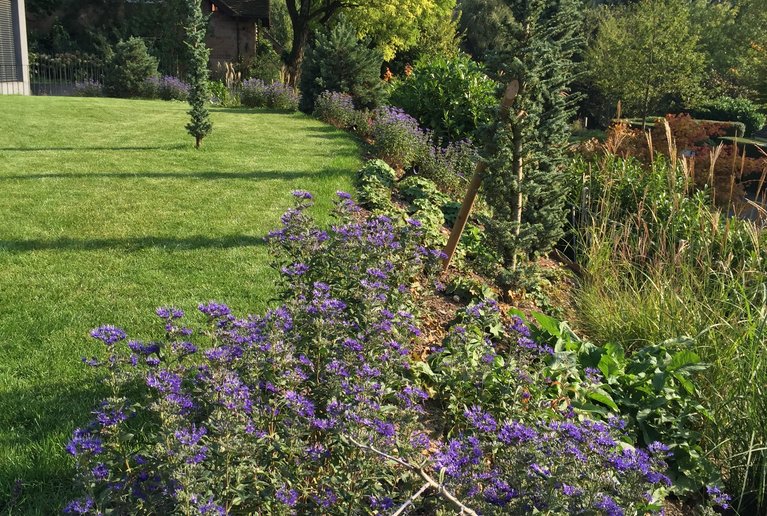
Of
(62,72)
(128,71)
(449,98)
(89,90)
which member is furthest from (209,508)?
(62,72)

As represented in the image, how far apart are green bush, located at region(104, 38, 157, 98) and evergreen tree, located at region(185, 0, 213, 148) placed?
37.5 ft

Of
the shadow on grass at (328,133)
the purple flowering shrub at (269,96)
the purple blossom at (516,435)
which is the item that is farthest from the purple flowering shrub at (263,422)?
the purple flowering shrub at (269,96)

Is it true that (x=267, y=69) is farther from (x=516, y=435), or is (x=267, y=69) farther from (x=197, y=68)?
(x=516, y=435)

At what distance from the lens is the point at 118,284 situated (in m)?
4.80

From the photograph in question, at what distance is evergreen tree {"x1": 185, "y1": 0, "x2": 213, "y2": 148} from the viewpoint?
360 inches

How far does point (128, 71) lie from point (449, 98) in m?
12.7

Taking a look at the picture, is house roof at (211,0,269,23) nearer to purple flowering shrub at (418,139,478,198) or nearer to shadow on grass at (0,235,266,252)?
purple flowering shrub at (418,139,478,198)

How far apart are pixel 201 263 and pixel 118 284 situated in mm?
725

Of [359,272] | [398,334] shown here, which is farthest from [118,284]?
[398,334]

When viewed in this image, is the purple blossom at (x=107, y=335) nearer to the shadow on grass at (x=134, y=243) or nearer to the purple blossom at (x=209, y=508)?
the purple blossom at (x=209, y=508)

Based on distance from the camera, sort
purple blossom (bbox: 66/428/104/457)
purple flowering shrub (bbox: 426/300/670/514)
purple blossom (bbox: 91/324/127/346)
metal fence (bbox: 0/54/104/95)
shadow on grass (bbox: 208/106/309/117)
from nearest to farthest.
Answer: purple blossom (bbox: 66/428/104/457)
purple flowering shrub (bbox: 426/300/670/514)
purple blossom (bbox: 91/324/127/346)
shadow on grass (bbox: 208/106/309/117)
metal fence (bbox: 0/54/104/95)

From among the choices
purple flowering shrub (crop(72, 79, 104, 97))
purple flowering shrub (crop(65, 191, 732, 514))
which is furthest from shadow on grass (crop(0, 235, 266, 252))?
purple flowering shrub (crop(72, 79, 104, 97))

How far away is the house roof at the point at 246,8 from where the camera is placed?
92.1 ft

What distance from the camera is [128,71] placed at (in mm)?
19625
